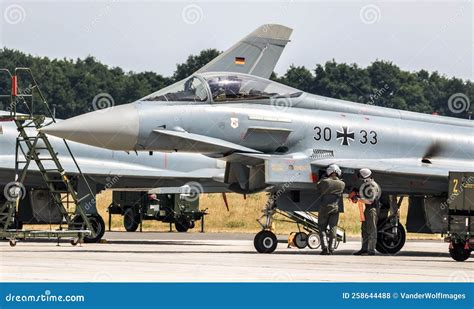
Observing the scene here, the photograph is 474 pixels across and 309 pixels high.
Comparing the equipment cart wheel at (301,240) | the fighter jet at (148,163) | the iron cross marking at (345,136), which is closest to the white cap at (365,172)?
the iron cross marking at (345,136)

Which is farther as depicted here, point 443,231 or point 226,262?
point 443,231

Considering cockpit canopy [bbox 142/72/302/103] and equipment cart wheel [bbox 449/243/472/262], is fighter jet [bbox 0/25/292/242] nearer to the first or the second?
cockpit canopy [bbox 142/72/302/103]

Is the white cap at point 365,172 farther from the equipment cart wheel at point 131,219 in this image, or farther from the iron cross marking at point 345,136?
the equipment cart wheel at point 131,219

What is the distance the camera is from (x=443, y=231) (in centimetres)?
1955

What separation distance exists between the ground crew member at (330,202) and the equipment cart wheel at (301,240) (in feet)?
7.12

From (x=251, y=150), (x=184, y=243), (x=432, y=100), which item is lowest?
(x=184, y=243)

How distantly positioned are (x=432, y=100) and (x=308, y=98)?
209 ft

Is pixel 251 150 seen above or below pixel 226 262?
above

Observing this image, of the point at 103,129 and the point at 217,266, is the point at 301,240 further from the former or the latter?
the point at 217,266

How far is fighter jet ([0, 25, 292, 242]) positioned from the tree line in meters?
48.5

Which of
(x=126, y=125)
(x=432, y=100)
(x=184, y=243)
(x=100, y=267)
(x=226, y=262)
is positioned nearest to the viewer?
(x=100, y=267)
